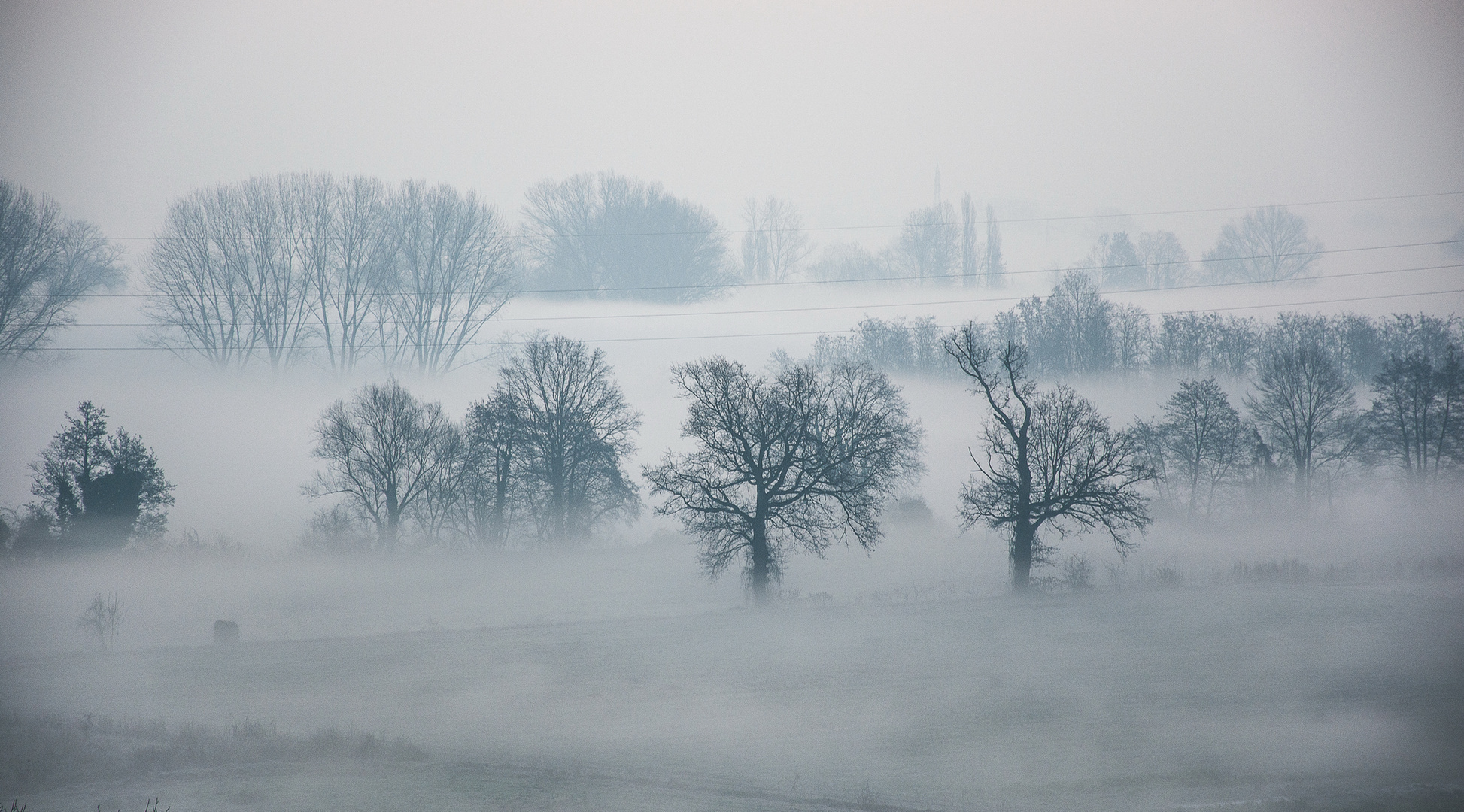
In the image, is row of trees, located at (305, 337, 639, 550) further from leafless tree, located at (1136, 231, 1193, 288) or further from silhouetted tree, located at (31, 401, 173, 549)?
leafless tree, located at (1136, 231, 1193, 288)

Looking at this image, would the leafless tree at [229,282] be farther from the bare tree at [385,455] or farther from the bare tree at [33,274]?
the bare tree at [385,455]

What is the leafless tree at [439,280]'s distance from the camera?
64500 mm

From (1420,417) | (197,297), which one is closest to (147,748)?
(197,297)

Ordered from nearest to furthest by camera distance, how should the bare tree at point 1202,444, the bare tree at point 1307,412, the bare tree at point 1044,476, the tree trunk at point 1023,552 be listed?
the bare tree at point 1044,476 → the tree trunk at point 1023,552 → the bare tree at point 1202,444 → the bare tree at point 1307,412

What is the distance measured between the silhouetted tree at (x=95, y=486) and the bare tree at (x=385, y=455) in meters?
9.39

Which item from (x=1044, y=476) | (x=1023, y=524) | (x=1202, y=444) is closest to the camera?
(x=1023, y=524)

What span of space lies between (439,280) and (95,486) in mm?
31944

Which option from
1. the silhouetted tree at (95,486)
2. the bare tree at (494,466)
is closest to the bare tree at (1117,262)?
the bare tree at (494,466)

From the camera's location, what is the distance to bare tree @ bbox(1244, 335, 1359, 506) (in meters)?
53.9

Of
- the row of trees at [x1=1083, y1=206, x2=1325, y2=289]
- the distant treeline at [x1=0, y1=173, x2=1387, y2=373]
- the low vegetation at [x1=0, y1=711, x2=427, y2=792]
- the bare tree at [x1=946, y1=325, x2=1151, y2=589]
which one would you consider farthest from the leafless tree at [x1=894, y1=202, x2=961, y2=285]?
the low vegetation at [x1=0, y1=711, x2=427, y2=792]

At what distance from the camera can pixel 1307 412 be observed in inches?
2211

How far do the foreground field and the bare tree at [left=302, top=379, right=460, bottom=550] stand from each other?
19400 millimetres

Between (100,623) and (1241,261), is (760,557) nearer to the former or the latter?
(100,623)

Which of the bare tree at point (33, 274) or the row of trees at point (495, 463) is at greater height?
the bare tree at point (33, 274)
